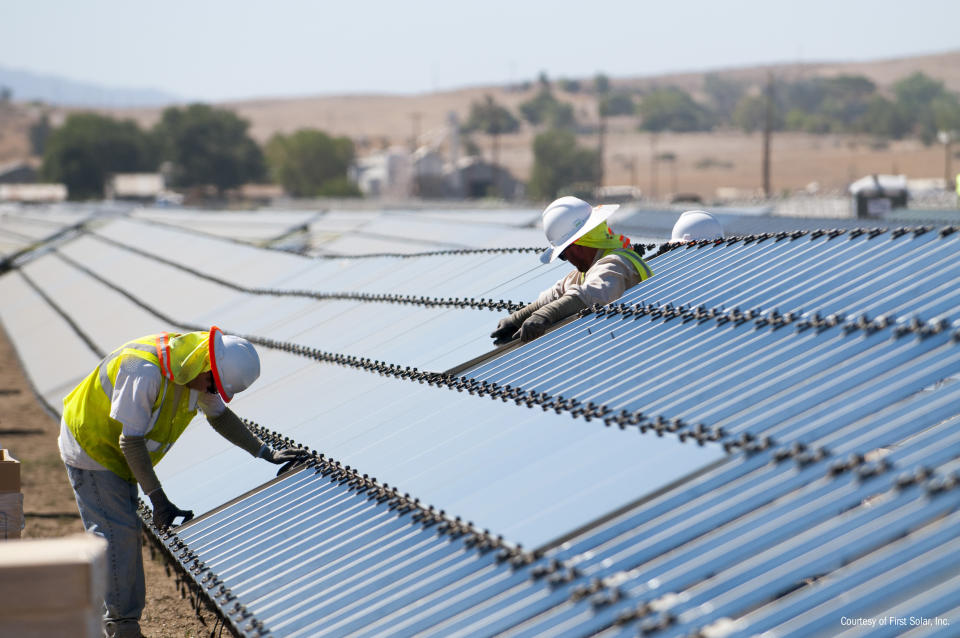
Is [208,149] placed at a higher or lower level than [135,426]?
lower

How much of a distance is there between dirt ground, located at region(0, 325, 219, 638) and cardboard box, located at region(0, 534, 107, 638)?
512 cm

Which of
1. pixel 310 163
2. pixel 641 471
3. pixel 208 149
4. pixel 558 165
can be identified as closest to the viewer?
pixel 641 471

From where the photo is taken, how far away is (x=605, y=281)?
29.6 ft

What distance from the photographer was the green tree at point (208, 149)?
14388cm

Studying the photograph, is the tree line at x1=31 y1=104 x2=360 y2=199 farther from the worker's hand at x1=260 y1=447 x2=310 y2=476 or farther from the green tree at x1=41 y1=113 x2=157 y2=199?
the worker's hand at x1=260 y1=447 x2=310 y2=476

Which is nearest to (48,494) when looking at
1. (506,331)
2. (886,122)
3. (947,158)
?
(506,331)

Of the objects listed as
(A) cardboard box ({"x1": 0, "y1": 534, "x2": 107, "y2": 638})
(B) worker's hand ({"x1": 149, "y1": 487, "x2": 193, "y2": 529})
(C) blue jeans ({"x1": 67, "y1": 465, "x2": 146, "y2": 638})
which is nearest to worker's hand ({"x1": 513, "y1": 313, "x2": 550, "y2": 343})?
(B) worker's hand ({"x1": 149, "y1": 487, "x2": 193, "y2": 529})

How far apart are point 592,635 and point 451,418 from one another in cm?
337

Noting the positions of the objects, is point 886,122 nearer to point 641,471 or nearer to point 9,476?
point 9,476

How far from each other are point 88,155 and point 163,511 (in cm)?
14224

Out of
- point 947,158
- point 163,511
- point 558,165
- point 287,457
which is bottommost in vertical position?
point 558,165

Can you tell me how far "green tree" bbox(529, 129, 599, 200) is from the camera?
12762cm

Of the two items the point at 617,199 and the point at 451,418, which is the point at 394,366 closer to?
the point at 451,418

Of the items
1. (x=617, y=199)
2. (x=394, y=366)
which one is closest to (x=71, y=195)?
(x=617, y=199)
